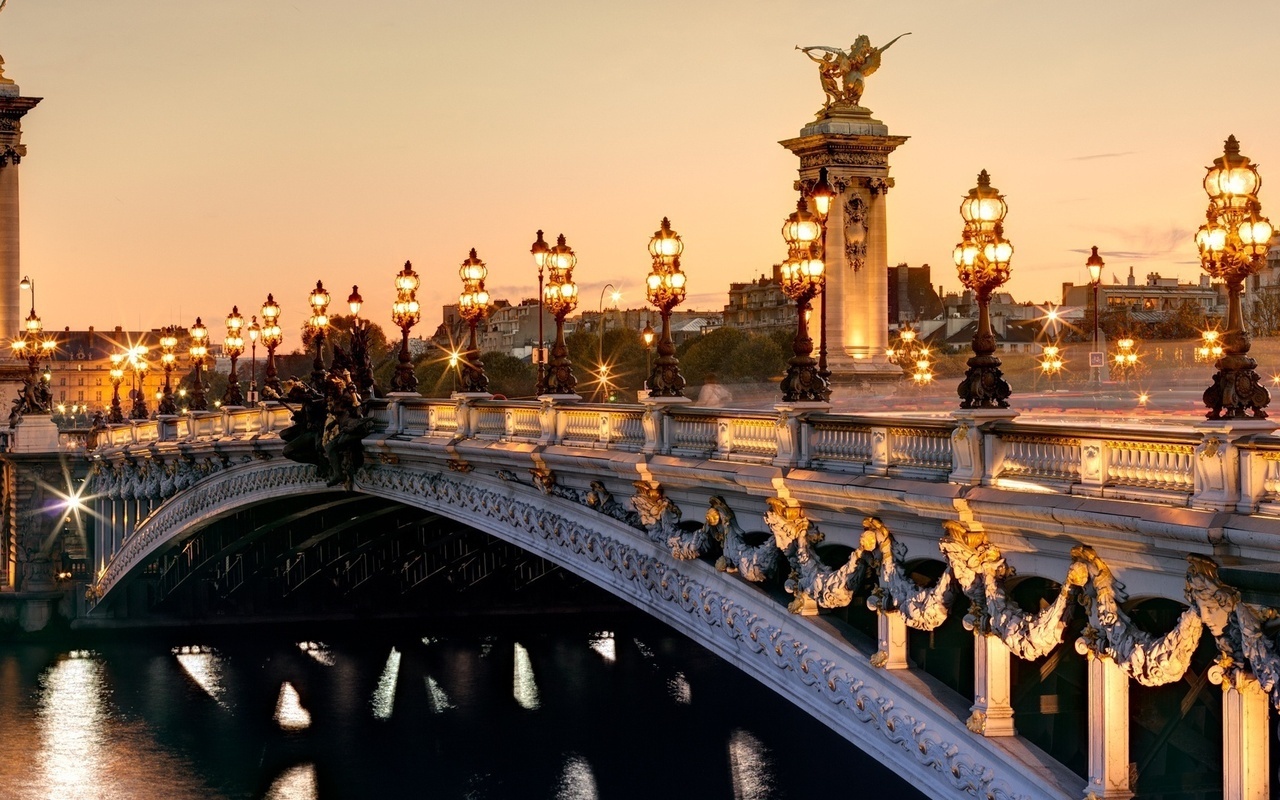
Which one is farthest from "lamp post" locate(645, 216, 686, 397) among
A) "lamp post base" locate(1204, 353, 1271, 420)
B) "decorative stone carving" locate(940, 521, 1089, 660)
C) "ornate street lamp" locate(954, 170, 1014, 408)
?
"lamp post base" locate(1204, 353, 1271, 420)

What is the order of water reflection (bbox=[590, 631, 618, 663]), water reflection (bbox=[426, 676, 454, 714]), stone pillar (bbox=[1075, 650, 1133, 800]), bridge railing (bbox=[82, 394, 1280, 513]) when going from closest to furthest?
bridge railing (bbox=[82, 394, 1280, 513]) < stone pillar (bbox=[1075, 650, 1133, 800]) < water reflection (bbox=[426, 676, 454, 714]) < water reflection (bbox=[590, 631, 618, 663])

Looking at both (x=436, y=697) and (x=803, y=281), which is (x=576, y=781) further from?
(x=803, y=281)

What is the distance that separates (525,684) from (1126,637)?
41.1 meters

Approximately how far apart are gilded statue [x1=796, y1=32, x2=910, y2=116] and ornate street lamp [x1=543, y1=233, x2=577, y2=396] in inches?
991

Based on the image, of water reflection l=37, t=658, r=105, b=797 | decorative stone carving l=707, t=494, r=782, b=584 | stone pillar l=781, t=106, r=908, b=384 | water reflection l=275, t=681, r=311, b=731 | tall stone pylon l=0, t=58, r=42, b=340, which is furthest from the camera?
tall stone pylon l=0, t=58, r=42, b=340

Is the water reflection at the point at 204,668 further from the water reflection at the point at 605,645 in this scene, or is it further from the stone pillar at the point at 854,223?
the stone pillar at the point at 854,223

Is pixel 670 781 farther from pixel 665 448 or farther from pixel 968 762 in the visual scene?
pixel 968 762

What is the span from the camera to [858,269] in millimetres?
60031

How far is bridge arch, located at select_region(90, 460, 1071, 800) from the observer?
2184 centimetres

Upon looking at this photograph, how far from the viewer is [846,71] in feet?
197

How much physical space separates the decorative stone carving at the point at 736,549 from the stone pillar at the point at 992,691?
5.01 metres

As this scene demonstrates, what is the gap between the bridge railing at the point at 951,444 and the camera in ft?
55.2

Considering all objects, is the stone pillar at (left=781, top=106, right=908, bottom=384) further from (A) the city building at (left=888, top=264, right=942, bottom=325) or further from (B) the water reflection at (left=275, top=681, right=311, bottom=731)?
(A) the city building at (left=888, top=264, right=942, bottom=325)

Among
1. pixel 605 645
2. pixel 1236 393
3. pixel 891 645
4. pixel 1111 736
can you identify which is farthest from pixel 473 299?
pixel 605 645
